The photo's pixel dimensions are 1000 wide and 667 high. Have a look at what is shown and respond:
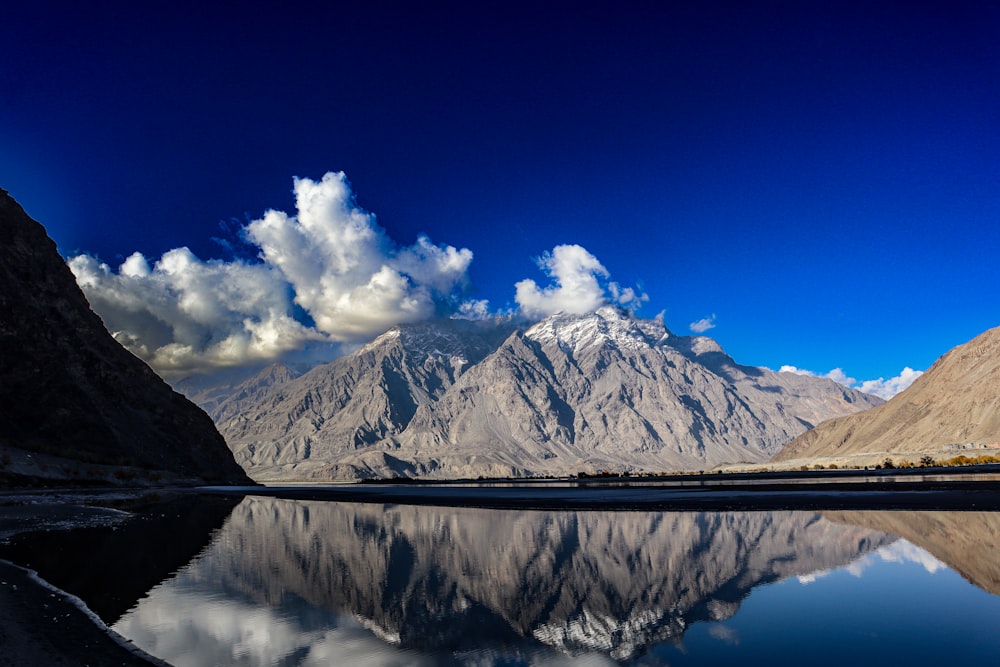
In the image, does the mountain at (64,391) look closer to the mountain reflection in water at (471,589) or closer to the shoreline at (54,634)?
the mountain reflection in water at (471,589)

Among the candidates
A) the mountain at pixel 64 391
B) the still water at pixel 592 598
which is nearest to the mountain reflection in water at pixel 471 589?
the still water at pixel 592 598

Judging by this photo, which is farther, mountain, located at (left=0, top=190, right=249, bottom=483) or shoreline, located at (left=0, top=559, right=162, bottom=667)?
mountain, located at (left=0, top=190, right=249, bottom=483)

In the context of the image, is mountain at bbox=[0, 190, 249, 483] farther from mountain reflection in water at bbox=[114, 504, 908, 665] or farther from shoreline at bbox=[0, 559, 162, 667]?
shoreline at bbox=[0, 559, 162, 667]

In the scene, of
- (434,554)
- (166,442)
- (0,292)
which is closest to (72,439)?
(0,292)

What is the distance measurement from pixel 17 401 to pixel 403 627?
316ft

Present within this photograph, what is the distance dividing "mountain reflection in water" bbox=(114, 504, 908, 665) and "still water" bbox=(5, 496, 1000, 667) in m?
0.09

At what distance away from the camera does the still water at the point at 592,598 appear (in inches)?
495

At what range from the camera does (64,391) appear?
9481cm

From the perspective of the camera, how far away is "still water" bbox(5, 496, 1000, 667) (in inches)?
495

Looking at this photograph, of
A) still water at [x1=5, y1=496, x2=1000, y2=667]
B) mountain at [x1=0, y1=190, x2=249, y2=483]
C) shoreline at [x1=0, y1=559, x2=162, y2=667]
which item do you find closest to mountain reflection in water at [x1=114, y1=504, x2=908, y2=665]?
still water at [x1=5, y1=496, x2=1000, y2=667]

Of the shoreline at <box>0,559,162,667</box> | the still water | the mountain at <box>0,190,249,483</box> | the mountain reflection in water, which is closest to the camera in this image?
the shoreline at <box>0,559,162,667</box>

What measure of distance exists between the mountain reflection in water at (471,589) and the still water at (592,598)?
0.28 feet

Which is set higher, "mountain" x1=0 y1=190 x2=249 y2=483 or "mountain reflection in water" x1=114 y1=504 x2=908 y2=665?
"mountain" x1=0 y1=190 x2=249 y2=483

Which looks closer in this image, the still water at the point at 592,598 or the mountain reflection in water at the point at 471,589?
the still water at the point at 592,598
